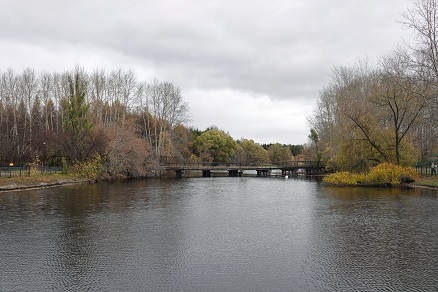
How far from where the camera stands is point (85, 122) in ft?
153

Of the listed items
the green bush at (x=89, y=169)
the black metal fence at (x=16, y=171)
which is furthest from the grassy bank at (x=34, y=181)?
the green bush at (x=89, y=169)

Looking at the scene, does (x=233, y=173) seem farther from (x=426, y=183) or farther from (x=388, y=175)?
(x=426, y=183)

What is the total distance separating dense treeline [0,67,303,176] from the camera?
4675cm

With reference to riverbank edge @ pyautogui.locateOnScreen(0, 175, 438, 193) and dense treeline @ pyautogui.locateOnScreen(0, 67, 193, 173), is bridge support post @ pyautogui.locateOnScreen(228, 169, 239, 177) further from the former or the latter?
riverbank edge @ pyautogui.locateOnScreen(0, 175, 438, 193)

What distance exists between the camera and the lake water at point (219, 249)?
895 cm

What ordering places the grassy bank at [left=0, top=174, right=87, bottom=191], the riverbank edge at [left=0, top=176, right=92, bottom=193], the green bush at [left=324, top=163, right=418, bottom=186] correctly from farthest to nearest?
the green bush at [left=324, top=163, right=418, bottom=186]
the grassy bank at [left=0, top=174, right=87, bottom=191]
the riverbank edge at [left=0, top=176, right=92, bottom=193]

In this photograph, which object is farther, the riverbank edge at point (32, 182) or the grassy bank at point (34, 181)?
the grassy bank at point (34, 181)

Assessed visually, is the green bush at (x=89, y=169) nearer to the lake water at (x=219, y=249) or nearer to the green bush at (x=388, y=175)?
the lake water at (x=219, y=249)

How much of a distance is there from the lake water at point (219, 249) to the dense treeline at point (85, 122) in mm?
27478

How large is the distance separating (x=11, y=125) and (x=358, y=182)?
55878mm

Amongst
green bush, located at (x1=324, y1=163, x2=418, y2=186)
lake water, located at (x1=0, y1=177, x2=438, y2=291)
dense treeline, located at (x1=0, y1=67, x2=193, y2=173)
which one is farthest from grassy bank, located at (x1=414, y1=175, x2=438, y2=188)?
dense treeline, located at (x1=0, y1=67, x2=193, y2=173)

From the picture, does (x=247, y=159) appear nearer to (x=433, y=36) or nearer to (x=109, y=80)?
(x=109, y=80)

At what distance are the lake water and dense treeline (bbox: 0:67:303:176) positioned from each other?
90.1 feet

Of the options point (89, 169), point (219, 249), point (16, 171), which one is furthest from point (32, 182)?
point (219, 249)
